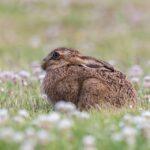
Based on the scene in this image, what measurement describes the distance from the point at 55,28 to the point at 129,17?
3.08 meters

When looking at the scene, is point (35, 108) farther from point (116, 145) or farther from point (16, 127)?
point (116, 145)

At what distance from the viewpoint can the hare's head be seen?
868cm

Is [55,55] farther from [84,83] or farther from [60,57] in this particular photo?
[84,83]

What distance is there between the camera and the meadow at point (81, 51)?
5578 millimetres

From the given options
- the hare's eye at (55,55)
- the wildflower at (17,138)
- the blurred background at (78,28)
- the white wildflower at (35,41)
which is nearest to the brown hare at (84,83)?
the hare's eye at (55,55)

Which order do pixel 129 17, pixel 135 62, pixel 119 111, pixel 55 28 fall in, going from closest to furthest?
pixel 119 111 → pixel 135 62 → pixel 55 28 → pixel 129 17

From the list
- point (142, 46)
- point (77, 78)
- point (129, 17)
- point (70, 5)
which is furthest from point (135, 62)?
point (70, 5)

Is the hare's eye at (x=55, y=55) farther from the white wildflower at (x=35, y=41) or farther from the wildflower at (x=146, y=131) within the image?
the white wildflower at (x=35, y=41)

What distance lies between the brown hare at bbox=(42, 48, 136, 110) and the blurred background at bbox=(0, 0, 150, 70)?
6623 mm

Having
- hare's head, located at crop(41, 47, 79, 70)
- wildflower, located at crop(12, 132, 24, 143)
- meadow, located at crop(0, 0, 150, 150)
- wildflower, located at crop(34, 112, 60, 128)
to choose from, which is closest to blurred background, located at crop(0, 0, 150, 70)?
meadow, located at crop(0, 0, 150, 150)

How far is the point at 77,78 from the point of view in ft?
27.5

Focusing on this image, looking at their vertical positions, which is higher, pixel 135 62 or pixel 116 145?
pixel 135 62

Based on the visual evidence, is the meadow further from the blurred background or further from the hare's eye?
the hare's eye

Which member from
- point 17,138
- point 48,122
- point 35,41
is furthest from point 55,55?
point 35,41
